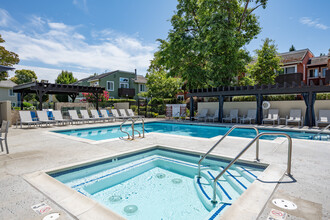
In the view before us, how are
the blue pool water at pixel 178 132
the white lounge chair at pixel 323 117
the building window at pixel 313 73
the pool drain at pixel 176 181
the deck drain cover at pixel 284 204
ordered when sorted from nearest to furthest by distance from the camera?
the deck drain cover at pixel 284 204, the pool drain at pixel 176 181, the blue pool water at pixel 178 132, the white lounge chair at pixel 323 117, the building window at pixel 313 73

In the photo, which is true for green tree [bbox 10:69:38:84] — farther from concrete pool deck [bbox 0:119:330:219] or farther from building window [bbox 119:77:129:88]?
concrete pool deck [bbox 0:119:330:219]

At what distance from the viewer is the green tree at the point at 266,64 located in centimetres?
2058

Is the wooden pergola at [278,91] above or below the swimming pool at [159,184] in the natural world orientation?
above

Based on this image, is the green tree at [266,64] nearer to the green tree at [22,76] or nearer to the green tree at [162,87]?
the green tree at [162,87]

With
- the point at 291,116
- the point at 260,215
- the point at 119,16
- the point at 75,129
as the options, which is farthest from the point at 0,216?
the point at 119,16

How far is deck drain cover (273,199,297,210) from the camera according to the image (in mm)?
2487

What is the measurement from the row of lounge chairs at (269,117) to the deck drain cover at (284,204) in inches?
460

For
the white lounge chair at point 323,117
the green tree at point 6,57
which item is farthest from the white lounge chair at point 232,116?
the green tree at point 6,57

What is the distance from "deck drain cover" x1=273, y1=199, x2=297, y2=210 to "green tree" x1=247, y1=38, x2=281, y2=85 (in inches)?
789

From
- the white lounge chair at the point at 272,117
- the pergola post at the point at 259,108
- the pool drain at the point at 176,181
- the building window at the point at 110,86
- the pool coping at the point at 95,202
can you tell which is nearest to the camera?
the pool coping at the point at 95,202

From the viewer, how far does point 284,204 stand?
256cm

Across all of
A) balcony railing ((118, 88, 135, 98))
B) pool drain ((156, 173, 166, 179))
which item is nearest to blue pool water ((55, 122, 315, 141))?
pool drain ((156, 173, 166, 179))

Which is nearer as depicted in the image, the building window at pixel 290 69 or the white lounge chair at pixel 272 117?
the white lounge chair at pixel 272 117

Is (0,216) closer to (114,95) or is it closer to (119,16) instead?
(119,16)
